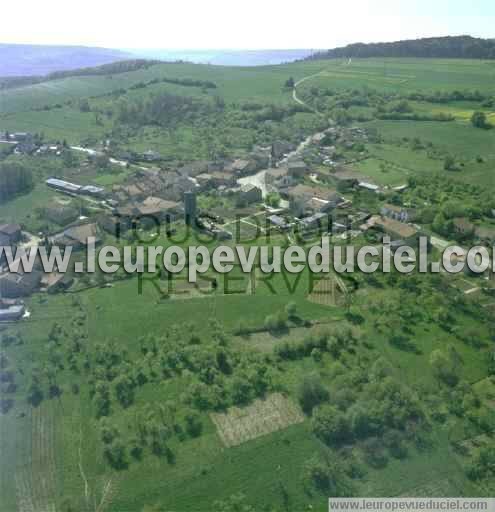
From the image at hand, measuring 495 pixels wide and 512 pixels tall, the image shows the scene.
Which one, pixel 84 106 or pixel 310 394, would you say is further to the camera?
pixel 84 106

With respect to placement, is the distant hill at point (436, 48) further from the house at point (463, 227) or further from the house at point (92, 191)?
the house at point (92, 191)

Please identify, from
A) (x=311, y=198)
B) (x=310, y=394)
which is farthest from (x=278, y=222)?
(x=310, y=394)

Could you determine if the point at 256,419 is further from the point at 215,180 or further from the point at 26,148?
the point at 26,148

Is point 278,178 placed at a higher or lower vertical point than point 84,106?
lower

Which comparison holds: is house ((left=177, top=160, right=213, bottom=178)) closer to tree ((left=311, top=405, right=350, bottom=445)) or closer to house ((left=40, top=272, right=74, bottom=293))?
house ((left=40, top=272, right=74, bottom=293))

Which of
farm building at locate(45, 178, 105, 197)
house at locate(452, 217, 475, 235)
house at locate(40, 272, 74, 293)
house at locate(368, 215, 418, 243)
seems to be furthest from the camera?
farm building at locate(45, 178, 105, 197)

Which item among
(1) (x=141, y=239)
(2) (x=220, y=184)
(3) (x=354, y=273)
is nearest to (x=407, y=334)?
(3) (x=354, y=273)

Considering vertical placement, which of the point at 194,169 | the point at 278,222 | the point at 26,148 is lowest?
the point at 278,222

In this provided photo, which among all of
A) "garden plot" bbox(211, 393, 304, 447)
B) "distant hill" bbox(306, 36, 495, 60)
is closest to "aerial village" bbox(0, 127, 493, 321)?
"garden plot" bbox(211, 393, 304, 447)
